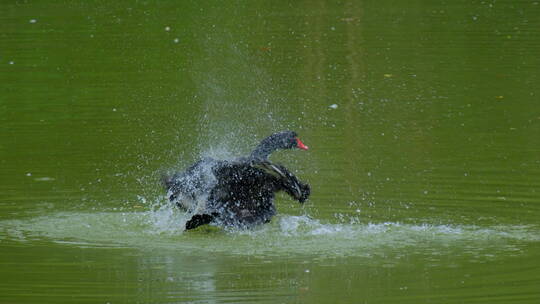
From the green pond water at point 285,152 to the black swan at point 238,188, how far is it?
0.15 meters

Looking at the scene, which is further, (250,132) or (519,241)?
(250,132)

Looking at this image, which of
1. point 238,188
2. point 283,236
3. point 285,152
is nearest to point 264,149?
point 238,188

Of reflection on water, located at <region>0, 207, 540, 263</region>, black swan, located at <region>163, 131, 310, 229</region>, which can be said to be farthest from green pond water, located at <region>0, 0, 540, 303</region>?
black swan, located at <region>163, 131, 310, 229</region>

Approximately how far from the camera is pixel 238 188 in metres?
9.41

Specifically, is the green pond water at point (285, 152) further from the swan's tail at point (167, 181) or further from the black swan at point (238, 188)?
the swan's tail at point (167, 181)

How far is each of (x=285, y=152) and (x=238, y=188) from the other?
135 inches

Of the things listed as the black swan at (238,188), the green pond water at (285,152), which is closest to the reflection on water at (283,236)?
the green pond water at (285,152)

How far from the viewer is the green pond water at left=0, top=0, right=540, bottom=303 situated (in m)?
7.91

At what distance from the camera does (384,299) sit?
23.9 ft

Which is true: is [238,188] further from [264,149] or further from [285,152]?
[285,152]

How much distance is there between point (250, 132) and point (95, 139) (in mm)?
1925

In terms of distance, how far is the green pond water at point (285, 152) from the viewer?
26.0 feet

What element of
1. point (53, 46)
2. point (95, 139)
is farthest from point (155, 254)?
point (53, 46)

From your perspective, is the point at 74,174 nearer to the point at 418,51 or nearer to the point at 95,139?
the point at 95,139
